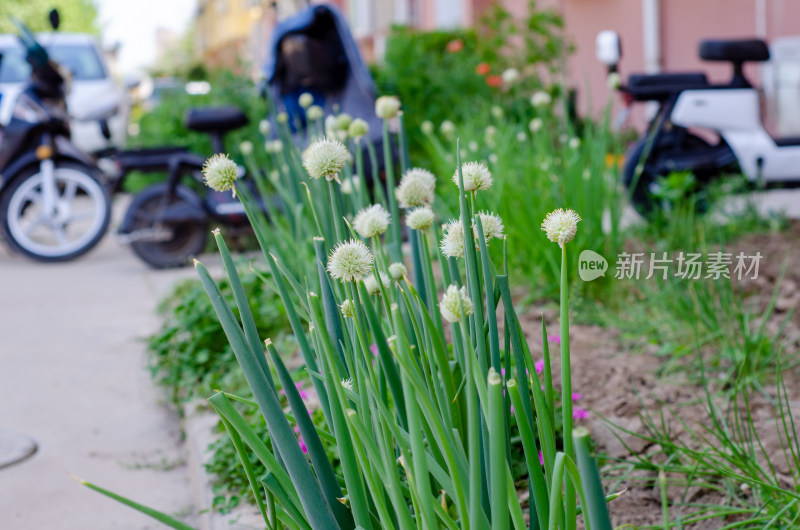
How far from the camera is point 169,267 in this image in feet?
16.9

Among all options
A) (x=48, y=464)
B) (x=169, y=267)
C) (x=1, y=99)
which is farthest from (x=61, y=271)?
(x=48, y=464)

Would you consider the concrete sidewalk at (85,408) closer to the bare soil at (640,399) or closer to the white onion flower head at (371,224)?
the bare soil at (640,399)

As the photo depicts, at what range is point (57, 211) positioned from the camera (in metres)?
5.52

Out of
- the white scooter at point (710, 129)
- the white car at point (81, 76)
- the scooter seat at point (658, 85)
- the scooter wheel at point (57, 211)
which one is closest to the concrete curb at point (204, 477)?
the white scooter at point (710, 129)

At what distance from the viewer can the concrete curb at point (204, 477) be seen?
162cm

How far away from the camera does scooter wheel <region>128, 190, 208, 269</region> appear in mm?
5004

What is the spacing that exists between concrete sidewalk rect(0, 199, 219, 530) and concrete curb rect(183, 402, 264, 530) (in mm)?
55

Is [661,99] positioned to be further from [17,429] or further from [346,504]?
[346,504]

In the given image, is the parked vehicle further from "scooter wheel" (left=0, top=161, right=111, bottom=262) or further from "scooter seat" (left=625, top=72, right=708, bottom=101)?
"scooter seat" (left=625, top=72, right=708, bottom=101)

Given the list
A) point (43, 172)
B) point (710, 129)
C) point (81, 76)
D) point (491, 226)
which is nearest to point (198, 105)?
point (81, 76)

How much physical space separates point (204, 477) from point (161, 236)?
3.29 metres

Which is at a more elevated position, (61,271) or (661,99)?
(661,99)

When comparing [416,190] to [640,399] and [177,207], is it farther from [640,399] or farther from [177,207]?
[177,207]

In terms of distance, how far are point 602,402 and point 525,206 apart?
0.86 metres
